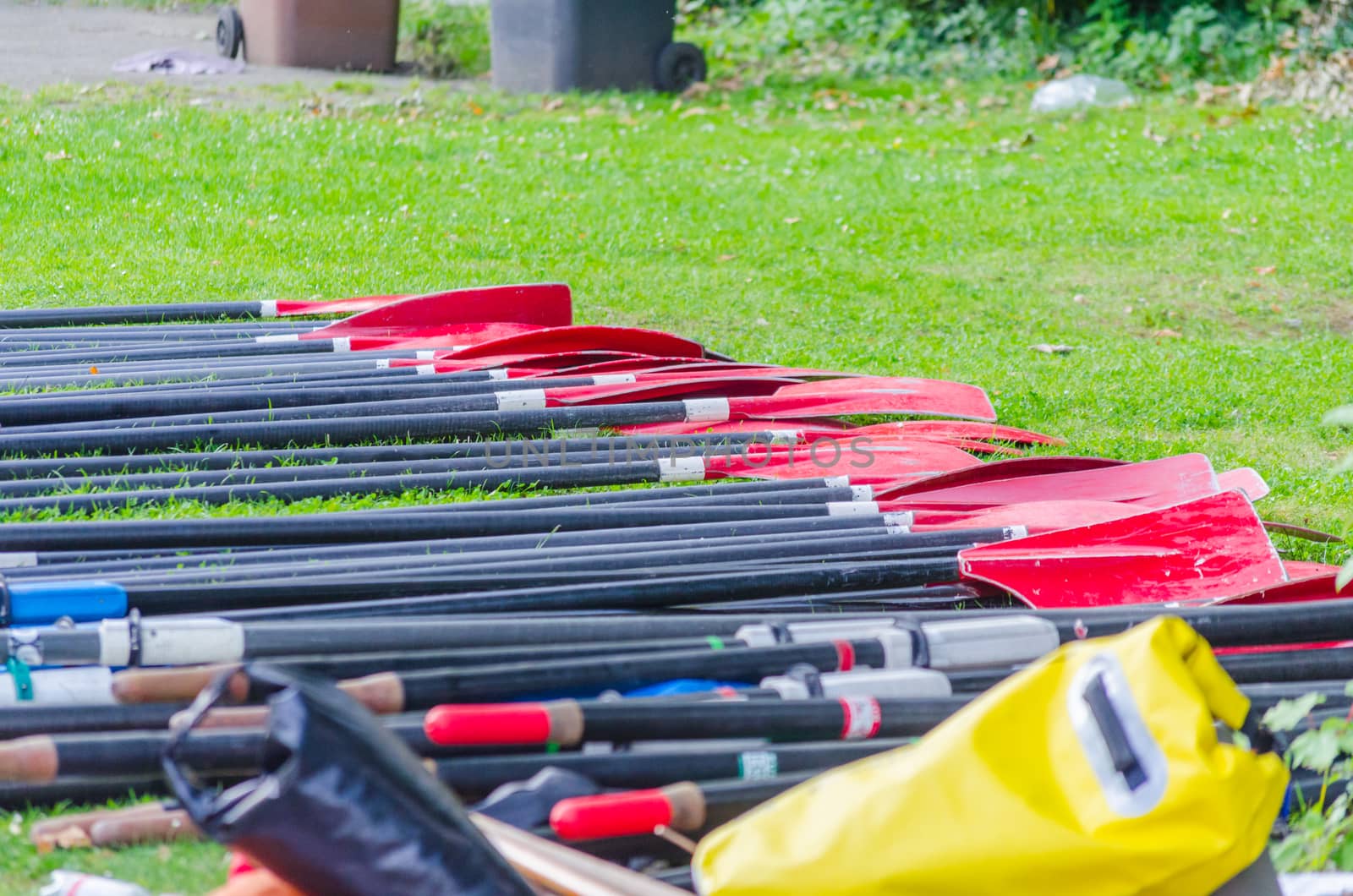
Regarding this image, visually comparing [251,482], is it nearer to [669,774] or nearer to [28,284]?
[669,774]

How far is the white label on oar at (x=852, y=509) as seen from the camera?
11.4 ft

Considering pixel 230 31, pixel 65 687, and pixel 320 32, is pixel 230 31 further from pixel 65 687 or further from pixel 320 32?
pixel 65 687

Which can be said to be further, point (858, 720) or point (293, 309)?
point (293, 309)

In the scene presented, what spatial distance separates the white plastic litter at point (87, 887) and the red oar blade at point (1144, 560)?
1875 mm

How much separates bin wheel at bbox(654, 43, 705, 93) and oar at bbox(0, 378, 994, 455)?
257 inches

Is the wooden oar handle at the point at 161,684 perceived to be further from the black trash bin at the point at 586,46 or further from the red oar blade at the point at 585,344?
the black trash bin at the point at 586,46

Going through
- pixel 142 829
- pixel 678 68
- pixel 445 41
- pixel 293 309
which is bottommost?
pixel 142 829

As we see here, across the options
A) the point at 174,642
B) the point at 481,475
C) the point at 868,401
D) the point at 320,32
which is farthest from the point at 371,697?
the point at 320,32

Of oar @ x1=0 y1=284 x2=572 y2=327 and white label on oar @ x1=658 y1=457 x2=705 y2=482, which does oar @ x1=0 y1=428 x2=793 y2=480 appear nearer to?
white label on oar @ x1=658 y1=457 x2=705 y2=482

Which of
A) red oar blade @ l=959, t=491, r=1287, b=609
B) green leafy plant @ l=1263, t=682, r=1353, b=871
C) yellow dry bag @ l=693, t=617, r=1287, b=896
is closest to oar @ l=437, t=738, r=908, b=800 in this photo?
yellow dry bag @ l=693, t=617, r=1287, b=896

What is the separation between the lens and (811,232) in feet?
23.4

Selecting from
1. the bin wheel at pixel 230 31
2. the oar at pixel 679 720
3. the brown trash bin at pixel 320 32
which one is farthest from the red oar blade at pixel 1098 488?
the bin wheel at pixel 230 31

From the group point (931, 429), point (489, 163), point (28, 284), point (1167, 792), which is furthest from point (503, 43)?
point (1167, 792)

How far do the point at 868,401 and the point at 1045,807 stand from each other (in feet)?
8.68
